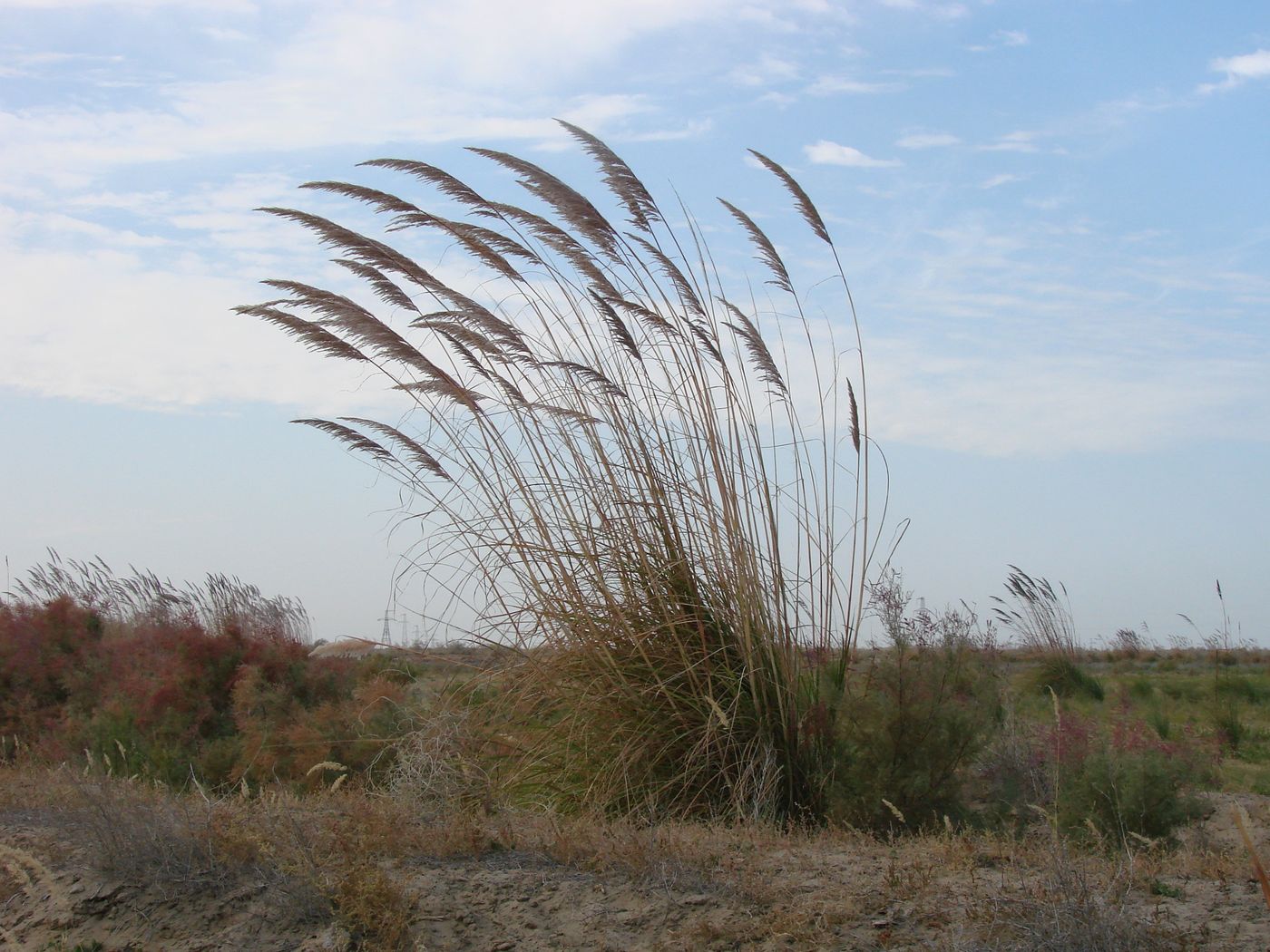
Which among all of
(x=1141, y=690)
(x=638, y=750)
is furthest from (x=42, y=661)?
(x=1141, y=690)

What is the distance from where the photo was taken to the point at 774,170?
5773 mm

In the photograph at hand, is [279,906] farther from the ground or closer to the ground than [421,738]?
closer to the ground

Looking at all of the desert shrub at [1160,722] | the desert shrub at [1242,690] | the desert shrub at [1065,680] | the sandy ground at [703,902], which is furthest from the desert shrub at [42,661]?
the desert shrub at [1242,690]

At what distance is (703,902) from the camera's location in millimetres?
3412

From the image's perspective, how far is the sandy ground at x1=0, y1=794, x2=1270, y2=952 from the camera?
3.02m

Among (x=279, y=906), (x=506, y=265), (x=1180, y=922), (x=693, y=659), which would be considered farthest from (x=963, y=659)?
(x=279, y=906)

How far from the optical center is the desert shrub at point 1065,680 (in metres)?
10.5

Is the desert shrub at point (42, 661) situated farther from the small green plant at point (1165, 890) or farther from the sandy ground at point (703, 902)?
the small green plant at point (1165, 890)

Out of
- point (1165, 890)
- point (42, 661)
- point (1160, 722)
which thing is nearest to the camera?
point (1165, 890)

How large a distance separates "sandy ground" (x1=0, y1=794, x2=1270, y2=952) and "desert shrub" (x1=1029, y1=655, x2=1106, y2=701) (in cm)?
674

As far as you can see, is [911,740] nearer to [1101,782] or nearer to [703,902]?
[1101,782]

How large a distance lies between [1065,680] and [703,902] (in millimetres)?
8368

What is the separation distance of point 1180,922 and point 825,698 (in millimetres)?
2381

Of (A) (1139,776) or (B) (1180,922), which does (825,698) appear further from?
(B) (1180,922)
